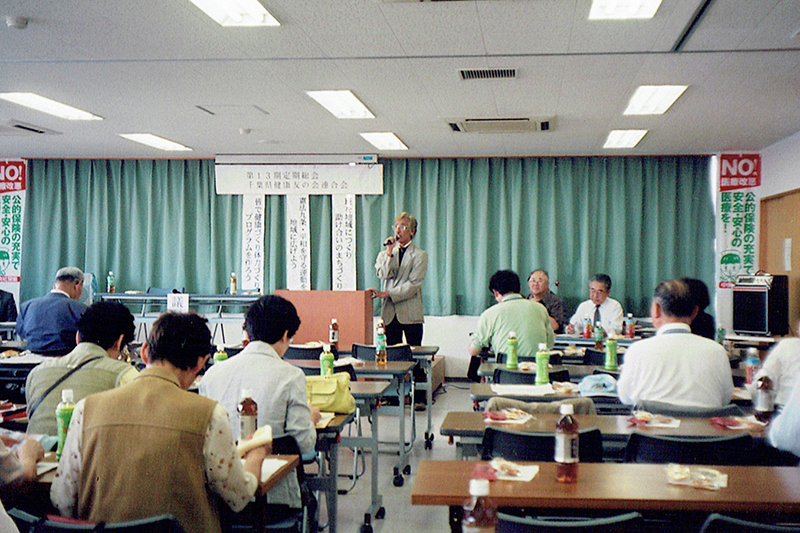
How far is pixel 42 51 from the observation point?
4465 mm

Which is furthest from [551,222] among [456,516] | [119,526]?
[119,526]

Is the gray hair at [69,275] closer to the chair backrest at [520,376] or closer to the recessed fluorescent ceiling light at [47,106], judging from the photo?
the recessed fluorescent ceiling light at [47,106]

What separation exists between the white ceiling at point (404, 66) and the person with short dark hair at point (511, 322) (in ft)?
4.98

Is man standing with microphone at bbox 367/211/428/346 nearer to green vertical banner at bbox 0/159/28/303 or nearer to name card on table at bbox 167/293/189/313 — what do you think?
name card on table at bbox 167/293/189/313

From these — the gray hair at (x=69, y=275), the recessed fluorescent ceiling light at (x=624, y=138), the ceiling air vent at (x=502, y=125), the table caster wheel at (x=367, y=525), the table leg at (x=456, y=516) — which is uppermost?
the recessed fluorescent ceiling light at (x=624, y=138)

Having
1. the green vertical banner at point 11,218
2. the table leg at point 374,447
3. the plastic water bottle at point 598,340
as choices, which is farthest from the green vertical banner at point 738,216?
the green vertical banner at point 11,218

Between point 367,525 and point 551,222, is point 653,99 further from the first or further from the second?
point 367,525

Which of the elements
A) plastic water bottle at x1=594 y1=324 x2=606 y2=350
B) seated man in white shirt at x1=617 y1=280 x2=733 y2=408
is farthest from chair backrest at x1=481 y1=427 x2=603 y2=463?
plastic water bottle at x1=594 y1=324 x2=606 y2=350

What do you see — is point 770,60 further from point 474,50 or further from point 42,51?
point 42,51

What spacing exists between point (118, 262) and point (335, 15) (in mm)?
6307

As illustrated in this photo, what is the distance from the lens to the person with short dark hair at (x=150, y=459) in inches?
71.0

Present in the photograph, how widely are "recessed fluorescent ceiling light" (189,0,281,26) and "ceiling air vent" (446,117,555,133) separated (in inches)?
109

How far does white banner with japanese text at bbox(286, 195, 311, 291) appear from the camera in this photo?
876 centimetres

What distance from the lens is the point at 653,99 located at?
5.65 m
